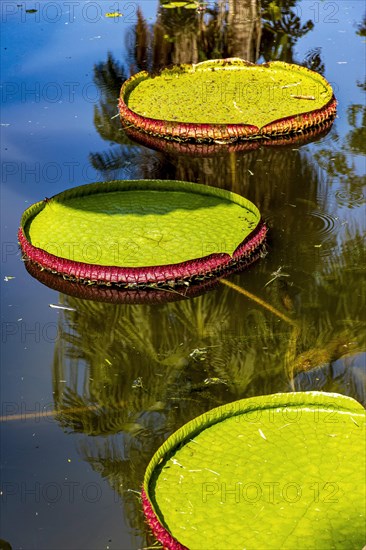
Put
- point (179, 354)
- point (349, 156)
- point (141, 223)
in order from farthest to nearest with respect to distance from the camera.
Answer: point (349, 156) → point (141, 223) → point (179, 354)

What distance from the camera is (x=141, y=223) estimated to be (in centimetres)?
480

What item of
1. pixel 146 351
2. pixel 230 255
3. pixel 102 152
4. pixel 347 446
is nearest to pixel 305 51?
pixel 102 152

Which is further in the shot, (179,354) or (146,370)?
(179,354)

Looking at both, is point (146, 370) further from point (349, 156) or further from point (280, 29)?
point (280, 29)

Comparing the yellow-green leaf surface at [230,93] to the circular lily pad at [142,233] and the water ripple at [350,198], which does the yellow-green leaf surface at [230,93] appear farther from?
the circular lily pad at [142,233]

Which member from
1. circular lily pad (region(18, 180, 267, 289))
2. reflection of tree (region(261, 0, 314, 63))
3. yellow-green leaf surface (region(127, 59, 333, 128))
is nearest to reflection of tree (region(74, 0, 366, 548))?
circular lily pad (region(18, 180, 267, 289))

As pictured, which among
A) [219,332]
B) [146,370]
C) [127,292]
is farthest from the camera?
[127,292]

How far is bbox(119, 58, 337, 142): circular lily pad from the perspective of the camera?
233 inches

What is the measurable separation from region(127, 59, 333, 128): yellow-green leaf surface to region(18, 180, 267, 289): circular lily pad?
1.06 meters

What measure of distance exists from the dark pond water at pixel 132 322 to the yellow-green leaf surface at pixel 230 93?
0.23 m

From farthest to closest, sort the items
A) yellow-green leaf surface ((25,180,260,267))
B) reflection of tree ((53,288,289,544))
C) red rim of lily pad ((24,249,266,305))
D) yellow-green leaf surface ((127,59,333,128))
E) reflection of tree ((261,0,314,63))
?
1. reflection of tree ((261,0,314,63))
2. yellow-green leaf surface ((127,59,333,128))
3. yellow-green leaf surface ((25,180,260,267))
4. red rim of lily pad ((24,249,266,305))
5. reflection of tree ((53,288,289,544))

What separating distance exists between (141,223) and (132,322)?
0.70 metres

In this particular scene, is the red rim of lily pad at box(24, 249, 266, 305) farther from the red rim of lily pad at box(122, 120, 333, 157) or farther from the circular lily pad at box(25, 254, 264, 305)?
the red rim of lily pad at box(122, 120, 333, 157)

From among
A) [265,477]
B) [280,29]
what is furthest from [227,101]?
[265,477]
